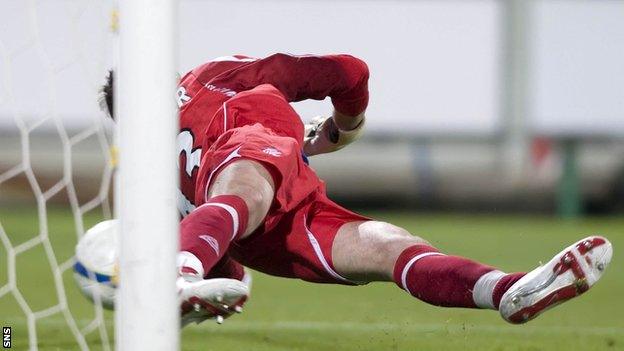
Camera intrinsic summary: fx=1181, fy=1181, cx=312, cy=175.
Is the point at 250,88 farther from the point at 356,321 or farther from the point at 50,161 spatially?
the point at 50,161

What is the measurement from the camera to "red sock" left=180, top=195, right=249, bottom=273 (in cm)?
284

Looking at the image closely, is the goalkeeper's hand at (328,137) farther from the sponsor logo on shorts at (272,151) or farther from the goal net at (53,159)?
the sponsor logo on shorts at (272,151)

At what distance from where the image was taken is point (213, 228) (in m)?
2.91

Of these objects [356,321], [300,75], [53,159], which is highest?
[300,75]

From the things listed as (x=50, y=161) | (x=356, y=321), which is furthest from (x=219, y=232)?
(x=50, y=161)

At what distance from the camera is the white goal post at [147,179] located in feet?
7.88

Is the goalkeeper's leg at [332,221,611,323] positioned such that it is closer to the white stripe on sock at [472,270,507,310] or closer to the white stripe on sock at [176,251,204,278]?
the white stripe on sock at [472,270,507,310]

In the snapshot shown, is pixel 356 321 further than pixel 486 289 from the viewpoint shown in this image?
Yes

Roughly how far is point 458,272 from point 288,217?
61 cm

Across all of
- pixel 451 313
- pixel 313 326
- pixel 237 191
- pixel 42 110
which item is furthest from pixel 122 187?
pixel 42 110

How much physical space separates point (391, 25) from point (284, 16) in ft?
3.95

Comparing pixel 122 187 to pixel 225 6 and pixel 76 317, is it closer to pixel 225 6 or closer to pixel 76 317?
pixel 76 317

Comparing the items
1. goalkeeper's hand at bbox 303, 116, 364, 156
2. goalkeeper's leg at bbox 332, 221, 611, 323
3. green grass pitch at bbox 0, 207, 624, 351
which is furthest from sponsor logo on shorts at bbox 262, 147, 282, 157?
goalkeeper's hand at bbox 303, 116, 364, 156

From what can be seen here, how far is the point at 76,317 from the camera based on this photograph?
4.64m
